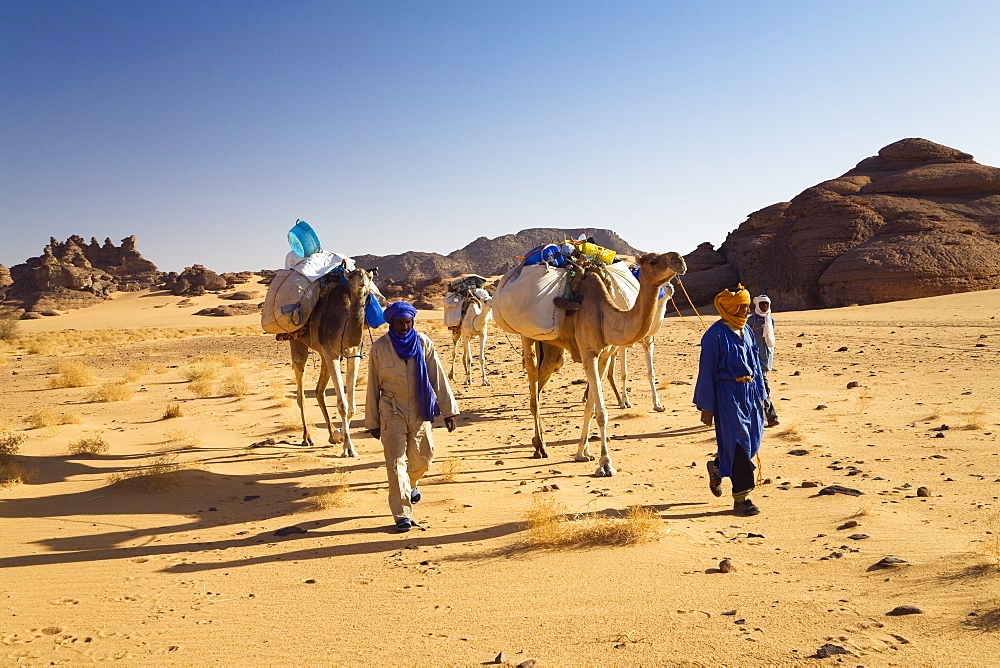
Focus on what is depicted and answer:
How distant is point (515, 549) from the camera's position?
6.08m

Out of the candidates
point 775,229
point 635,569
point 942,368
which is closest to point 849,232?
point 775,229

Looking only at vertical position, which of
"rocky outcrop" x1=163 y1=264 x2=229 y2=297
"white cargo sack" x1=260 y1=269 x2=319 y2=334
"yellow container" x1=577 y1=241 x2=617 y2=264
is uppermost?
"rocky outcrop" x1=163 y1=264 x2=229 y2=297

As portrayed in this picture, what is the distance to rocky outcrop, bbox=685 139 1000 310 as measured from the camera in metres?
34.2

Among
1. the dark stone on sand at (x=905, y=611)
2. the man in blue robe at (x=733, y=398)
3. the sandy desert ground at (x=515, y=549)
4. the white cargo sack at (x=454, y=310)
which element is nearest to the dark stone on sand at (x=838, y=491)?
the sandy desert ground at (x=515, y=549)

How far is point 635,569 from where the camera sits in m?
5.40

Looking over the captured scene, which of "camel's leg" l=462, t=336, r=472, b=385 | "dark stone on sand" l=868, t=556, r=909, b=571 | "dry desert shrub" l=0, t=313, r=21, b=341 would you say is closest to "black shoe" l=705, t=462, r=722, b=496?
"dark stone on sand" l=868, t=556, r=909, b=571

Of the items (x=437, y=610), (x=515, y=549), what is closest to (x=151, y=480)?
(x=515, y=549)

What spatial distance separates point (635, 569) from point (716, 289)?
3917 cm

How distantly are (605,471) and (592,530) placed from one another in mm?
2488

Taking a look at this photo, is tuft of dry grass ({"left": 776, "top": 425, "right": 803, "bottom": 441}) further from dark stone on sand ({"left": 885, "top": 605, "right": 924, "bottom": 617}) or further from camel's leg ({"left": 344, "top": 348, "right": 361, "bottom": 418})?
camel's leg ({"left": 344, "top": 348, "right": 361, "bottom": 418})

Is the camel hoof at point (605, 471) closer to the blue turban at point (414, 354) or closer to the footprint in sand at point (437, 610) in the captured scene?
the blue turban at point (414, 354)

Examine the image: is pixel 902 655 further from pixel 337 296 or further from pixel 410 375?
pixel 337 296

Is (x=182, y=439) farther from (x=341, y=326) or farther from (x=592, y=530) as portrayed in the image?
(x=592, y=530)

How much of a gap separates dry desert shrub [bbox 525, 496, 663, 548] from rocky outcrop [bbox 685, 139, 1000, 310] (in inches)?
1299
